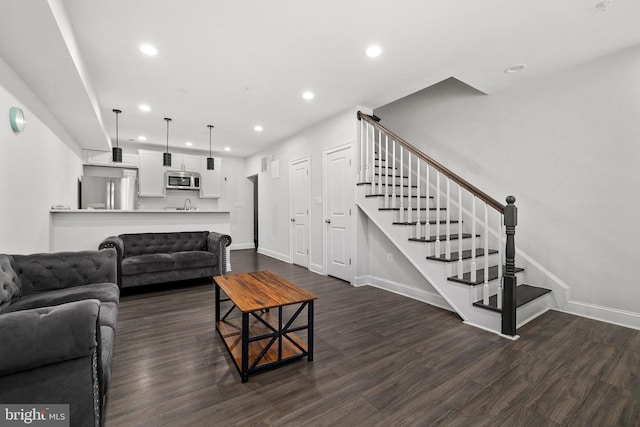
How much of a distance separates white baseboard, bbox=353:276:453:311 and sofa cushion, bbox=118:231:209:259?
2747 millimetres

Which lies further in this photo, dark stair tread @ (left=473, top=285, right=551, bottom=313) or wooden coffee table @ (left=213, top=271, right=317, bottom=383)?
dark stair tread @ (left=473, top=285, right=551, bottom=313)

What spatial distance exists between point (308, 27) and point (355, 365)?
9.34ft

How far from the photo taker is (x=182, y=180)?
6.89m

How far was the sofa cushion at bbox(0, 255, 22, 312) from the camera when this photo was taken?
2.08 meters

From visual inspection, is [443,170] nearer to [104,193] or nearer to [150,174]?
[104,193]

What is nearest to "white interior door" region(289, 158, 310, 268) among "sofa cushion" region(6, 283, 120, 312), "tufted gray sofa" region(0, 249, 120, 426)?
"sofa cushion" region(6, 283, 120, 312)

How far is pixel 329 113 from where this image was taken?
4707 mm

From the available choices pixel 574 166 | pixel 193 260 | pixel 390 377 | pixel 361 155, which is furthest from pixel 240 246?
pixel 574 166

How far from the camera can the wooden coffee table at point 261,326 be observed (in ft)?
6.38

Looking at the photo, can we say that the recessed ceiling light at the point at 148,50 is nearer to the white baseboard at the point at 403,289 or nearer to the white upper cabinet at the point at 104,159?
the white baseboard at the point at 403,289

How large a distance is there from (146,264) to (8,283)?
173 centimetres

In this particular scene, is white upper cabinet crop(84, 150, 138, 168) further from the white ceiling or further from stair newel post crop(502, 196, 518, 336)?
stair newel post crop(502, 196, 518, 336)

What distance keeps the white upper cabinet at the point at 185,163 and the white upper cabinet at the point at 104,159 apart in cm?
77

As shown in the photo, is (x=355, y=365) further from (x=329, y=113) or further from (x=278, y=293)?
(x=329, y=113)
